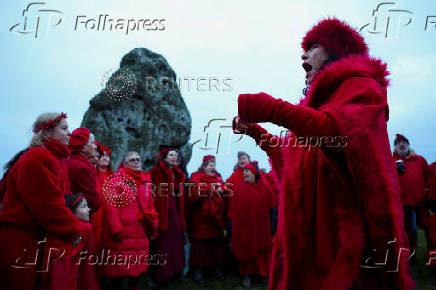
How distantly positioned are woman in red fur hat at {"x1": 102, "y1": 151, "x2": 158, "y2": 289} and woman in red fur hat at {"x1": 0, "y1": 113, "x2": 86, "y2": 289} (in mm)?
1762

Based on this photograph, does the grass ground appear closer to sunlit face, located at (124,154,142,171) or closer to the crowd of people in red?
the crowd of people in red

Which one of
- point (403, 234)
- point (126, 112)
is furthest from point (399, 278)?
point (126, 112)

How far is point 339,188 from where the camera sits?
4.42ft

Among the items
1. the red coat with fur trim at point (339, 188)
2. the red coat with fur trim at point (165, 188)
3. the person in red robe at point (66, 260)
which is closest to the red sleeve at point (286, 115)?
the red coat with fur trim at point (339, 188)

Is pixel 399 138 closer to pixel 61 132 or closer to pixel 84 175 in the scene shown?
pixel 84 175

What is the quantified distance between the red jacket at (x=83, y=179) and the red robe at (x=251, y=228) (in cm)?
275

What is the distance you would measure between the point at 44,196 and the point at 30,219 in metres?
0.19

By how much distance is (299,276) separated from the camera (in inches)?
53.9

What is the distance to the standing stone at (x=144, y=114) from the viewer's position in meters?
8.23

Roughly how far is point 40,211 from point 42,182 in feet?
0.64

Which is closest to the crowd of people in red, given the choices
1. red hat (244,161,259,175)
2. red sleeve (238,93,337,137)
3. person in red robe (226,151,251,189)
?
red sleeve (238,93,337,137)

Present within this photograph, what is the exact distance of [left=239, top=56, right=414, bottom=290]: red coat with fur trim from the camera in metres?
1.23

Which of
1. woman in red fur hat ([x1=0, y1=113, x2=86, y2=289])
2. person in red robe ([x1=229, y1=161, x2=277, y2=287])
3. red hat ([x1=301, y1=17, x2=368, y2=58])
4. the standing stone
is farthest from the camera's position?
the standing stone

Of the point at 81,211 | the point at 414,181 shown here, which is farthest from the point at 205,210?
the point at 414,181
